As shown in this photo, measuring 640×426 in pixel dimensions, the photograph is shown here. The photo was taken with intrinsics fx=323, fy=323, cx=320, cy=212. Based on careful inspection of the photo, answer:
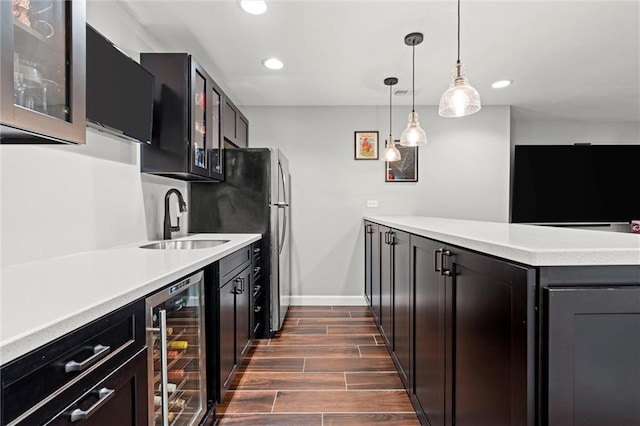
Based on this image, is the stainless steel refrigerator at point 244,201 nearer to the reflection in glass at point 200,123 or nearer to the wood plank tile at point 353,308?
the reflection in glass at point 200,123

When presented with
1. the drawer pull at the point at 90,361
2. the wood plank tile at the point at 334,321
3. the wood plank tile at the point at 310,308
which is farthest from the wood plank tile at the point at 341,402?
the wood plank tile at the point at 310,308

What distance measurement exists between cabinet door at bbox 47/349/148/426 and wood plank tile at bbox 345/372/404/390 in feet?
4.72

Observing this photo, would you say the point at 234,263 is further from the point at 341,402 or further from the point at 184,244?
the point at 341,402

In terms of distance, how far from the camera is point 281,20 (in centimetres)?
219

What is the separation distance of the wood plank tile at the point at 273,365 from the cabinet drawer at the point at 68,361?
156 cm

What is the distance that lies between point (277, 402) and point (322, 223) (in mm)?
2289

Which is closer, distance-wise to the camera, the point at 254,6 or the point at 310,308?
the point at 254,6

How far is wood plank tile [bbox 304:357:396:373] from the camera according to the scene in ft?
7.62

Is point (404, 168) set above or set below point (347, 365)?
above

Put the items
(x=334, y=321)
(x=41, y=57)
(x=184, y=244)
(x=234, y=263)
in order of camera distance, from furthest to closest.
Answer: (x=334, y=321)
(x=184, y=244)
(x=234, y=263)
(x=41, y=57)

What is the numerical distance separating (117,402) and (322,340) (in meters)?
2.14

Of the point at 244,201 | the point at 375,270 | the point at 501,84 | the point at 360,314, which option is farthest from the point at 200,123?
the point at 501,84

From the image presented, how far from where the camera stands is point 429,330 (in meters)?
1.47

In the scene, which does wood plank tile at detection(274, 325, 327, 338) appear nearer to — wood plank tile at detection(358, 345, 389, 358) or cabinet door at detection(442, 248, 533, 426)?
wood plank tile at detection(358, 345, 389, 358)
